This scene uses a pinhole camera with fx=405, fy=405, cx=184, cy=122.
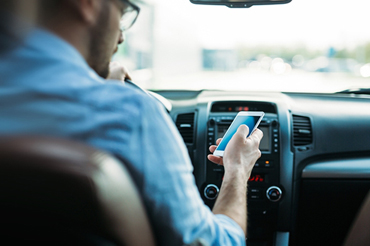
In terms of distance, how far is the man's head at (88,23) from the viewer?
1161mm

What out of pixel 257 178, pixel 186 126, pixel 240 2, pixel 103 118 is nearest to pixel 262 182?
pixel 257 178

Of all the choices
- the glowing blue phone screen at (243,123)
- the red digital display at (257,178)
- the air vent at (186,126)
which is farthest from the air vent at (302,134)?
the glowing blue phone screen at (243,123)

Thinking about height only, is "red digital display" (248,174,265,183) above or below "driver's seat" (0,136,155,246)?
below

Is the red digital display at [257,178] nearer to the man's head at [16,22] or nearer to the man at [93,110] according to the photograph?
the man at [93,110]

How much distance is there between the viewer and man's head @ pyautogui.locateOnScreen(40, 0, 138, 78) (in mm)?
1161

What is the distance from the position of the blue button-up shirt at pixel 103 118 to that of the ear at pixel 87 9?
10 cm

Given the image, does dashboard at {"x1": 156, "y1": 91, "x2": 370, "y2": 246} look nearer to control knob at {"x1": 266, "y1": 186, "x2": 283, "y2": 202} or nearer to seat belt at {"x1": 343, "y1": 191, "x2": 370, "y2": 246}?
control knob at {"x1": 266, "y1": 186, "x2": 283, "y2": 202}

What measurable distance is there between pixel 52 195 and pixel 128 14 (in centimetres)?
82

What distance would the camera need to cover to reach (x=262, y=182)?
10.7ft

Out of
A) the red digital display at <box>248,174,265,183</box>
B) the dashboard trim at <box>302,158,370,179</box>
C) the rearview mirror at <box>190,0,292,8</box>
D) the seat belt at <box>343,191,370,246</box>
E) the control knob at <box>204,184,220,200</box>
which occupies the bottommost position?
the control knob at <box>204,184,220,200</box>

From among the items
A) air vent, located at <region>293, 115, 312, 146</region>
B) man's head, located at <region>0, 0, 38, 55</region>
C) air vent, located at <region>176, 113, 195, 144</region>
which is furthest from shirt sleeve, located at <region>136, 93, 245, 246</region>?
→ air vent, located at <region>293, 115, 312, 146</region>

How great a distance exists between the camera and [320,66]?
1493 cm

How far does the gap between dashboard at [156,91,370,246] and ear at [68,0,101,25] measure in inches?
86.4

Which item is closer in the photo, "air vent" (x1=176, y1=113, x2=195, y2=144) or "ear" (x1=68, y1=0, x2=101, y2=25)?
"ear" (x1=68, y1=0, x2=101, y2=25)
